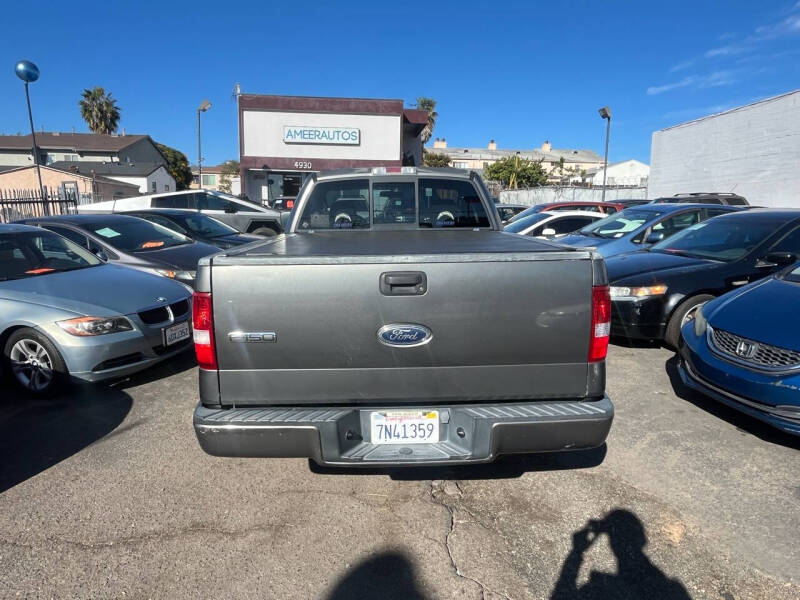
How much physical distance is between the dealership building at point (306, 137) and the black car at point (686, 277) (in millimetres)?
24445

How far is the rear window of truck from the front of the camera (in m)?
4.36

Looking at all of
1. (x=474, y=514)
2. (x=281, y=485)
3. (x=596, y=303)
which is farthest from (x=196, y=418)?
(x=596, y=303)

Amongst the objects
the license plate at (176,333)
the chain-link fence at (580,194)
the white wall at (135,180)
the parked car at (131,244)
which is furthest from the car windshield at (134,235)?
the white wall at (135,180)

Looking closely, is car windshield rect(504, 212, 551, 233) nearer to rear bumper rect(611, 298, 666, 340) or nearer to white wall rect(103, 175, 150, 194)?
rear bumper rect(611, 298, 666, 340)

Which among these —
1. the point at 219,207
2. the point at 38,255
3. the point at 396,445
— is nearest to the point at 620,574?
the point at 396,445

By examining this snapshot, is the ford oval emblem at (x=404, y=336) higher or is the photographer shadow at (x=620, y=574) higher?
the ford oval emblem at (x=404, y=336)

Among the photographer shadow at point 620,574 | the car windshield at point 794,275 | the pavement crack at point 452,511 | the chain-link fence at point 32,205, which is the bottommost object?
the photographer shadow at point 620,574

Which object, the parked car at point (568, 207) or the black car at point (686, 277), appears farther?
the parked car at point (568, 207)

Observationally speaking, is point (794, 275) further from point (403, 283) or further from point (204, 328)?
point (204, 328)

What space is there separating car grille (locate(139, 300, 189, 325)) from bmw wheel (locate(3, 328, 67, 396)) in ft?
2.43

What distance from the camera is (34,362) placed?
451cm

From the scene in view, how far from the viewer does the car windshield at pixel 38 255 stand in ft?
16.3

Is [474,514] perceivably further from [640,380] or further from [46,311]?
[46,311]

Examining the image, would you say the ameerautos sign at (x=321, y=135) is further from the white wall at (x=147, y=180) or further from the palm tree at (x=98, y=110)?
the palm tree at (x=98, y=110)
